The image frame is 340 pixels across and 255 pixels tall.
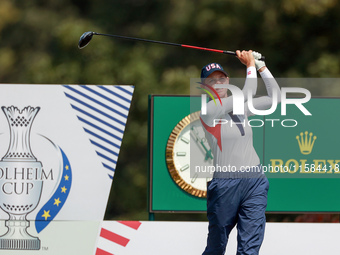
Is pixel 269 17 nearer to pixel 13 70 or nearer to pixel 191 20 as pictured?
pixel 191 20

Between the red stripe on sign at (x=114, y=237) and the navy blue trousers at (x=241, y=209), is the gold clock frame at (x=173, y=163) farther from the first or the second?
the navy blue trousers at (x=241, y=209)

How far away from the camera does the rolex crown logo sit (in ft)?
25.8

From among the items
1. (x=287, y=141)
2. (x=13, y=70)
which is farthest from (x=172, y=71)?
(x=287, y=141)

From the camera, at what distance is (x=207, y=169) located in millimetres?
7852

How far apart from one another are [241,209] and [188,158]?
1.63 metres

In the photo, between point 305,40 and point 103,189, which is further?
point 305,40

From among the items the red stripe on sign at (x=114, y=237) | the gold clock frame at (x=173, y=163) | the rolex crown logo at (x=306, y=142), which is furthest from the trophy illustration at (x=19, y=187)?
the rolex crown logo at (x=306, y=142)

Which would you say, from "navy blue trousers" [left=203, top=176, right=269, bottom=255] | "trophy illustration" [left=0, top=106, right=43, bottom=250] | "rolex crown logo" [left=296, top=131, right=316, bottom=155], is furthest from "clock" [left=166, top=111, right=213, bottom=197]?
"navy blue trousers" [left=203, top=176, right=269, bottom=255]

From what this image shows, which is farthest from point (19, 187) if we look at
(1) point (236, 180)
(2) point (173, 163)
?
(1) point (236, 180)

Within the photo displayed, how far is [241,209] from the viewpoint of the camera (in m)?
6.31

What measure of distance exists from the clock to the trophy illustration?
1.25m

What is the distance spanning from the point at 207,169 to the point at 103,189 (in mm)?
985

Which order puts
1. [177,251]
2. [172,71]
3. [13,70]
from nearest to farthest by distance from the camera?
[177,251]
[172,71]
[13,70]

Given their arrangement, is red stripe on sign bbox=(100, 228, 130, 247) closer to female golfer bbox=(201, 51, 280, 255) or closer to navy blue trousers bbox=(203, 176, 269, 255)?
female golfer bbox=(201, 51, 280, 255)
